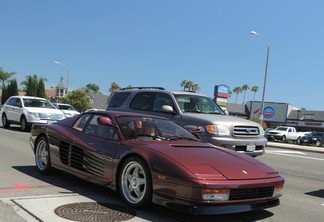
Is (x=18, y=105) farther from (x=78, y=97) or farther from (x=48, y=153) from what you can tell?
(x=78, y=97)

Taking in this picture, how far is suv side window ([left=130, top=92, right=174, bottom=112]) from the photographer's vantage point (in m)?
9.59

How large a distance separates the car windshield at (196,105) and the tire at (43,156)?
3797mm

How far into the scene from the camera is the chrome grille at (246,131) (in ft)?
27.4

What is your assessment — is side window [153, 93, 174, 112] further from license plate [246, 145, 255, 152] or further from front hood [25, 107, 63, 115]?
front hood [25, 107, 63, 115]

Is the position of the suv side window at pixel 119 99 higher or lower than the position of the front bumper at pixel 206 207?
higher

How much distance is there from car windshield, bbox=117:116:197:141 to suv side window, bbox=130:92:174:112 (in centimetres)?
371

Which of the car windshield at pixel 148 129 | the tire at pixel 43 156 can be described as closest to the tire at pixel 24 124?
the tire at pixel 43 156

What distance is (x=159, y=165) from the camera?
164 inches

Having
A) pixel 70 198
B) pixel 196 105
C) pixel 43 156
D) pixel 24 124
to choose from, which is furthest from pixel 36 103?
pixel 70 198

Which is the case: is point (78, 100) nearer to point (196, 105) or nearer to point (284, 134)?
point (284, 134)

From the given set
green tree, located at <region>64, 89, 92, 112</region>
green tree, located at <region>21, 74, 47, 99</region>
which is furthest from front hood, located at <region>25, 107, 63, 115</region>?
A: green tree, located at <region>21, 74, 47, 99</region>

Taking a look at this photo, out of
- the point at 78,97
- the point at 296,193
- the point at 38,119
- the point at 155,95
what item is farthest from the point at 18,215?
the point at 78,97

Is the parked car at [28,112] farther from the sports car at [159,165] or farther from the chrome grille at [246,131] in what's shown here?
the sports car at [159,165]

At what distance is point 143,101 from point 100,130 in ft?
15.4
